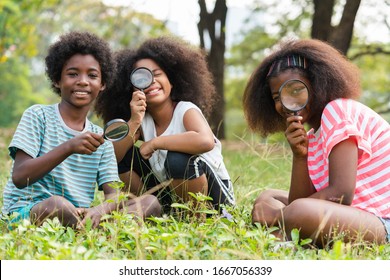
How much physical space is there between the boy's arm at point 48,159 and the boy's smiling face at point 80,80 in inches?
19.6

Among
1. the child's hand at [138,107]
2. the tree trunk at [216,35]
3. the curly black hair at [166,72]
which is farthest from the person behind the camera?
the tree trunk at [216,35]

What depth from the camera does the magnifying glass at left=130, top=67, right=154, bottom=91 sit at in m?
3.97

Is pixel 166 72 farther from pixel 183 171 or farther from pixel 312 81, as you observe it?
pixel 312 81

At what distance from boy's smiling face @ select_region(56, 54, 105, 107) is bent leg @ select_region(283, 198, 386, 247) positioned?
1547mm

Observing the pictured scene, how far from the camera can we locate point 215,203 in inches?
161

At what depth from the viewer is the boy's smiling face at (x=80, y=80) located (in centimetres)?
381

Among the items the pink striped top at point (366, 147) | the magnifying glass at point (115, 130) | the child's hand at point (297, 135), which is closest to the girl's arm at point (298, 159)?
the child's hand at point (297, 135)

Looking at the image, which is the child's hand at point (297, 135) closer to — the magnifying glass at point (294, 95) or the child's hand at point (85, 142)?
the magnifying glass at point (294, 95)

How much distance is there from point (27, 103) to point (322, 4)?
17.8 metres

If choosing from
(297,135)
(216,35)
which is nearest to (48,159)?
(297,135)

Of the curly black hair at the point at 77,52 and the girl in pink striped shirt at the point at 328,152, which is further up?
the curly black hair at the point at 77,52

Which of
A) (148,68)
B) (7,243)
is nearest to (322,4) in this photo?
(148,68)

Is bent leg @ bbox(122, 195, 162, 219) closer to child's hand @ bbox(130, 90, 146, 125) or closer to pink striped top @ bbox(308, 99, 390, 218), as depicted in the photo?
child's hand @ bbox(130, 90, 146, 125)

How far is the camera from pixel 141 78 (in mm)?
3998
